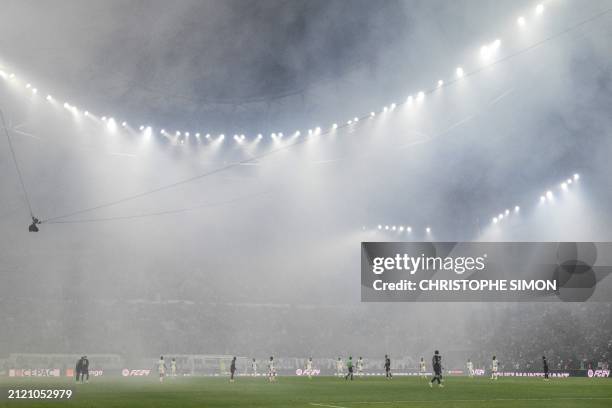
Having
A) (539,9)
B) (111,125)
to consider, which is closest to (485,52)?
(539,9)

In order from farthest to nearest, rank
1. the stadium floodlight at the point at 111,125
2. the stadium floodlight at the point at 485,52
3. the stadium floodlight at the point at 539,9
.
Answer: the stadium floodlight at the point at 111,125
the stadium floodlight at the point at 485,52
the stadium floodlight at the point at 539,9

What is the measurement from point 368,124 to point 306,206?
19.3 metres

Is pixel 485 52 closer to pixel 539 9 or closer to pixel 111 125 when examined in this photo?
pixel 539 9

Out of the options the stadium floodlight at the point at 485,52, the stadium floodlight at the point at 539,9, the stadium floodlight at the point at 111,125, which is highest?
the stadium floodlight at the point at 539,9

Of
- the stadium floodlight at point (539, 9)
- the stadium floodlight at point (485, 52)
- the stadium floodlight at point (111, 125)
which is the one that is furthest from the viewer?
the stadium floodlight at point (111, 125)

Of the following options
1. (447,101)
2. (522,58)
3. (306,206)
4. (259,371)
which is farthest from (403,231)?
(522,58)

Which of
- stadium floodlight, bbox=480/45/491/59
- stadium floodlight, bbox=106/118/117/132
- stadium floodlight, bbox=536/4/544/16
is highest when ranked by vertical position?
stadium floodlight, bbox=536/4/544/16

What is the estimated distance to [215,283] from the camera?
77438 millimetres

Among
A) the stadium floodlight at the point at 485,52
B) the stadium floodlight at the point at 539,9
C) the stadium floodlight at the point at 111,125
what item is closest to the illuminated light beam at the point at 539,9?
the stadium floodlight at the point at 539,9

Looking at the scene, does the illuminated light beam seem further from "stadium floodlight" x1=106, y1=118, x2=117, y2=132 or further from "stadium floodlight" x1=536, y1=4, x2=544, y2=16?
"stadium floodlight" x1=106, y1=118, x2=117, y2=132

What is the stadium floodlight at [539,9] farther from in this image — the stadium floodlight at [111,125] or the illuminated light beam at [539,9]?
the stadium floodlight at [111,125]

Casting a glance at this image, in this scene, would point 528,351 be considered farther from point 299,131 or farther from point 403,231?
point 299,131

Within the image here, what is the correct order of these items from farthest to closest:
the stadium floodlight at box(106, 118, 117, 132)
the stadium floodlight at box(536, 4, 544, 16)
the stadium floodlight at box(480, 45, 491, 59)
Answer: the stadium floodlight at box(106, 118, 117, 132), the stadium floodlight at box(480, 45, 491, 59), the stadium floodlight at box(536, 4, 544, 16)

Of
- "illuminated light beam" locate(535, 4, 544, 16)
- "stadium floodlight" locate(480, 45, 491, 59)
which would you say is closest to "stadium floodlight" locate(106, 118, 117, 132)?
"stadium floodlight" locate(480, 45, 491, 59)
